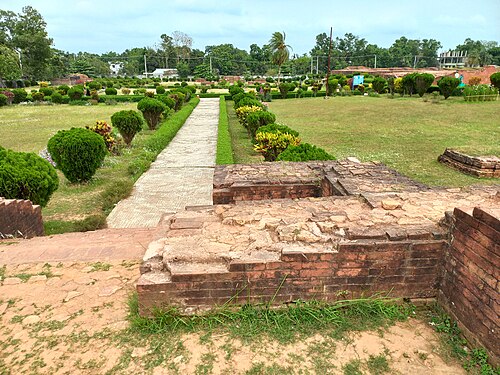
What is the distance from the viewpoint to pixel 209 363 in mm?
2256

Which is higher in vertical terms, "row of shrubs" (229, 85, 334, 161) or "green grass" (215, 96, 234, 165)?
"row of shrubs" (229, 85, 334, 161)

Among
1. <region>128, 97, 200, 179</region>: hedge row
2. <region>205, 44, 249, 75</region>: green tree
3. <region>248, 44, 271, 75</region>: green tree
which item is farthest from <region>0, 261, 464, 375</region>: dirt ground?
<region>248, 44, 271, 75</region>: green tree

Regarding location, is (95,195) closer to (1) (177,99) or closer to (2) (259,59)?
(1) (177,99)

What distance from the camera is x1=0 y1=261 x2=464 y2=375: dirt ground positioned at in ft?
7.32

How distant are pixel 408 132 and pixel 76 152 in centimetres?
1151

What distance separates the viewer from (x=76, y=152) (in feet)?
24.4

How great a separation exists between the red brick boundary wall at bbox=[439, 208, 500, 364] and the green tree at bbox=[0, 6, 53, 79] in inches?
2158

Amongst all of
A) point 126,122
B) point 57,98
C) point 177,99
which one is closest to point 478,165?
point 126,122

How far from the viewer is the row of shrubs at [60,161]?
5.48m

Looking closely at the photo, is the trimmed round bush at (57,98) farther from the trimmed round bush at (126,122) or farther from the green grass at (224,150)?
the trimmed round bush at (126,122)

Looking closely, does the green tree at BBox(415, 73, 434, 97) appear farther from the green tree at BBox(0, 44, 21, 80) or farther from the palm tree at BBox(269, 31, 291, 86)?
the green tree at BBox(0, 44, 21, 80)

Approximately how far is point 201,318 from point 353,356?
1059mm

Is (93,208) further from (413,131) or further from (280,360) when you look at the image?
(413,131)

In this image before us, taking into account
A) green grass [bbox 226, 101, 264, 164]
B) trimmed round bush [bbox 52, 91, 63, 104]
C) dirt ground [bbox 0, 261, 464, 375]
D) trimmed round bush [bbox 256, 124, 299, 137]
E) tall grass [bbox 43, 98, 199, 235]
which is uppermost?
trimmed round bush [bbox 52, 91, 63, 104]
